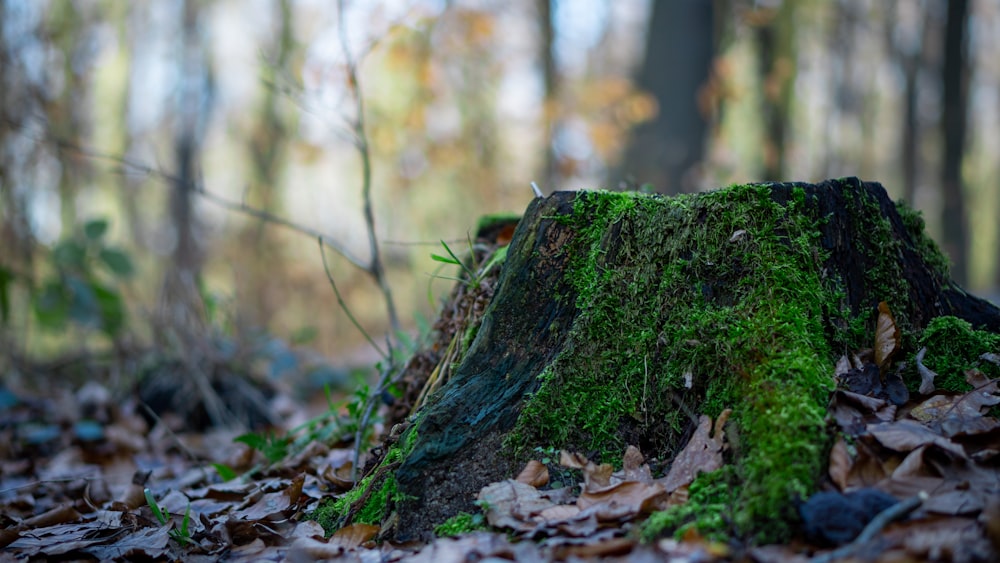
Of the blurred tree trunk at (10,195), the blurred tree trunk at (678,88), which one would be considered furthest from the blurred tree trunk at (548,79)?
the blurred tree trunk at (10,195)

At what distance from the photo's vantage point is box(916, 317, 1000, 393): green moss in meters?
1.98

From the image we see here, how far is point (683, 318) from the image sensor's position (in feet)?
6.66

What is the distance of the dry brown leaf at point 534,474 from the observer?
6.35 ft

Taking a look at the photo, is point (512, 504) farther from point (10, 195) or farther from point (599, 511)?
point (10, 195)

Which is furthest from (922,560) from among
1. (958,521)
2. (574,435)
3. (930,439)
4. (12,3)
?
(12,3)

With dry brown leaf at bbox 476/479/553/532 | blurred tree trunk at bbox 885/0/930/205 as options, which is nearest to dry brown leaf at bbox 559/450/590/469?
dry brown leaf at bbox 476/479/553/532

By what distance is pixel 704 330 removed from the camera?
198cm

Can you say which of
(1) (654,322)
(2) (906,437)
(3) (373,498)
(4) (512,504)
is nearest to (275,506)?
(3) (373,498)

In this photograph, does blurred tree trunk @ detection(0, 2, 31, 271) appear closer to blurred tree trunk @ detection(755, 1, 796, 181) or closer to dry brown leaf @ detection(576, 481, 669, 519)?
dry brown leaf @ detection(576, 481, 669, 519)

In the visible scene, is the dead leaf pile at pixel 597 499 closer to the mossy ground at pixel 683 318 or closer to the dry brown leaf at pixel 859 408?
the mossy ground at pixel 683 318

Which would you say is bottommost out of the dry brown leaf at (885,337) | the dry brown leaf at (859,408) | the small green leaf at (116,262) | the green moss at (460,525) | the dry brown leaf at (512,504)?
the green moss at (460,525)

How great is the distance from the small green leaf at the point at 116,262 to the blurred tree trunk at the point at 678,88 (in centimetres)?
590

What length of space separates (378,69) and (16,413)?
11083 mm

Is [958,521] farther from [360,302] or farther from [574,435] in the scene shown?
[360,302]
